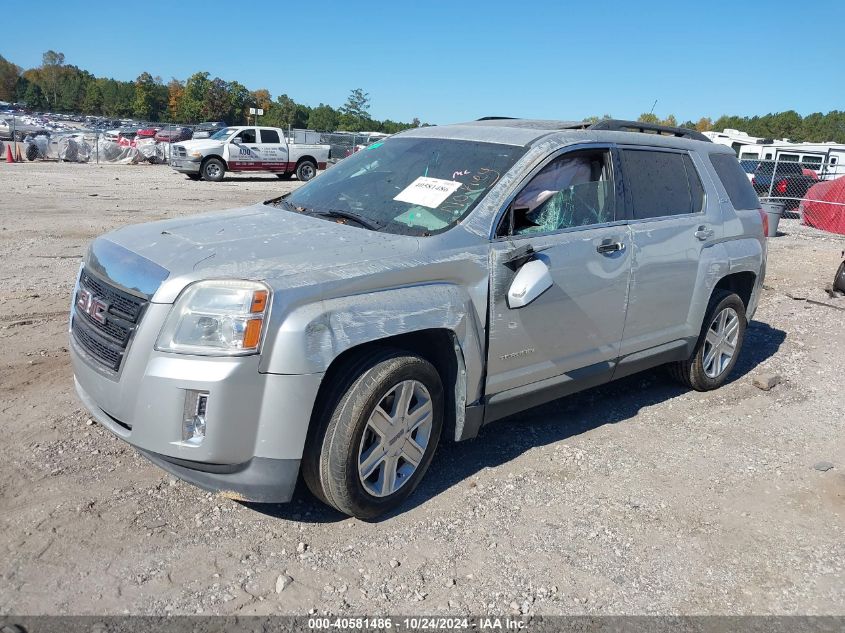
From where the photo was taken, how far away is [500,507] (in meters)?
3.68

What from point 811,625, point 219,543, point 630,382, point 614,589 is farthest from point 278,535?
point 630,382

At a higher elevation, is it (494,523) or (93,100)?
(93,100)

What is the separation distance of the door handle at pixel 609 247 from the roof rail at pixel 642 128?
84cm

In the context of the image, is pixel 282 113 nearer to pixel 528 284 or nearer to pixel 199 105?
pixel 199 105

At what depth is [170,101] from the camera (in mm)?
105000

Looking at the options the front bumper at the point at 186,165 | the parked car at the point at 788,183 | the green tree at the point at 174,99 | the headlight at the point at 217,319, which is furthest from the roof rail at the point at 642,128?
the green tree at the point at 174,99

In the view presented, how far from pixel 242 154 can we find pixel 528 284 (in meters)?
22.7

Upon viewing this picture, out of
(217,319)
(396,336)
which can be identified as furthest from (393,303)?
(217,319)

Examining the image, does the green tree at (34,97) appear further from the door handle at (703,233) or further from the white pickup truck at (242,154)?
the door handle at (703,233)

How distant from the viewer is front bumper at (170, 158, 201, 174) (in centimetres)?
2356

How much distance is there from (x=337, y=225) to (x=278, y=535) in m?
1.59

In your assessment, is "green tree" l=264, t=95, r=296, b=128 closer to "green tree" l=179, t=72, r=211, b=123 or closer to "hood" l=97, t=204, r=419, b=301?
"green tree" l=179, t=72, r=211, b=123

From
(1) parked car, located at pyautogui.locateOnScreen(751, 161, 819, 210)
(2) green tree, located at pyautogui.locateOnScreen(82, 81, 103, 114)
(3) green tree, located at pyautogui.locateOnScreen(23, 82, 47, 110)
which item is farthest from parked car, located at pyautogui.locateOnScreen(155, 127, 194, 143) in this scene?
(3) green tree, located at pyautogui.locateOnScreen(23, 82, 47, 110)

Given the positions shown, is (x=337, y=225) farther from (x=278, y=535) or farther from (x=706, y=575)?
(x=706, y=575)
